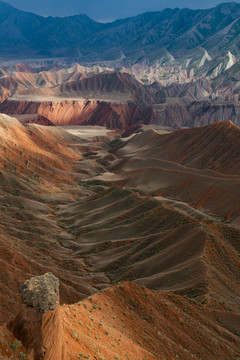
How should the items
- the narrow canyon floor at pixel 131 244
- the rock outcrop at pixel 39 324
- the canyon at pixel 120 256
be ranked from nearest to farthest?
1. the rock outcrop at pixel 39 324
2. the canyon at pixel 120 256
3. the narrow canyon floor at pixel 131 244

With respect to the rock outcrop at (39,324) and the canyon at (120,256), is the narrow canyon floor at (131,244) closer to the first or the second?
the canyon at (120,256)

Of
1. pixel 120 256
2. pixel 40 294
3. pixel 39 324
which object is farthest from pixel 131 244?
pixel 39 324

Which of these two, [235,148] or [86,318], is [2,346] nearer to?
[86,318]

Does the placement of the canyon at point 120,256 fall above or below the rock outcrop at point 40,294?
below

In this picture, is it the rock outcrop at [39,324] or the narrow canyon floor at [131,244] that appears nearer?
the rock outcrop at [39,324]

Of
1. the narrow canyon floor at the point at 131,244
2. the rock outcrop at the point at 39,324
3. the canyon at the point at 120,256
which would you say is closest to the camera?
the rock outcrop at the point at 39,324

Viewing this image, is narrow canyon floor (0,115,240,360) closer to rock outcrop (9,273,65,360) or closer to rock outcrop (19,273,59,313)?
rock outcrop (9,273,65,360)

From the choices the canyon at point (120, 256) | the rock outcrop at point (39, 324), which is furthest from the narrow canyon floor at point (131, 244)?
the rock outcrop at point (39, 324)

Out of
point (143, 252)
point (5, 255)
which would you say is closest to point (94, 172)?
point (143, 252)
